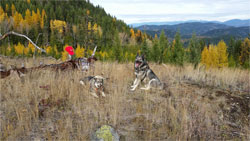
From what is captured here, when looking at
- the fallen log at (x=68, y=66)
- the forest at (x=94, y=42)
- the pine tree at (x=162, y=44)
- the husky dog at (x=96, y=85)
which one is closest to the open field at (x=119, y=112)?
the husky dog at (x=96, y=85)

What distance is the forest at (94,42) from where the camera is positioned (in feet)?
36.5

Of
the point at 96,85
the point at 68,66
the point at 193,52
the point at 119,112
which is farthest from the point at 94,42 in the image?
the point at 193,52

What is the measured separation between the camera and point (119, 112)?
3713mm

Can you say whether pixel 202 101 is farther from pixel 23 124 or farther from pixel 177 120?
pixel 23 124

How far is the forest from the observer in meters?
11.1

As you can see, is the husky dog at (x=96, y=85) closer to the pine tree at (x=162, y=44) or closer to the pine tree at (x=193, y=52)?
the pine tree at (x=193, y=52)

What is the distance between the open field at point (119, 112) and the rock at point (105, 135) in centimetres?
20

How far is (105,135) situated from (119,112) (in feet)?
3.26

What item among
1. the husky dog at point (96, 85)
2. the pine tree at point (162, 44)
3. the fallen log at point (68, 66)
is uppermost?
the pine tree at point (162, 44)

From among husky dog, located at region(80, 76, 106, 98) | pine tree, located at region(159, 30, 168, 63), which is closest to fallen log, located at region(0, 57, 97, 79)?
husky dog, located at region(80, 76, 106, 98)

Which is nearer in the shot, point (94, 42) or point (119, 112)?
point (119, 112)

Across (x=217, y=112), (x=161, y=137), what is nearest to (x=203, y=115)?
(x=217, y=112)

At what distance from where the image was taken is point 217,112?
4.10 metres

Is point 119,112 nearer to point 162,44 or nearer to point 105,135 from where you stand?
point 105,135
